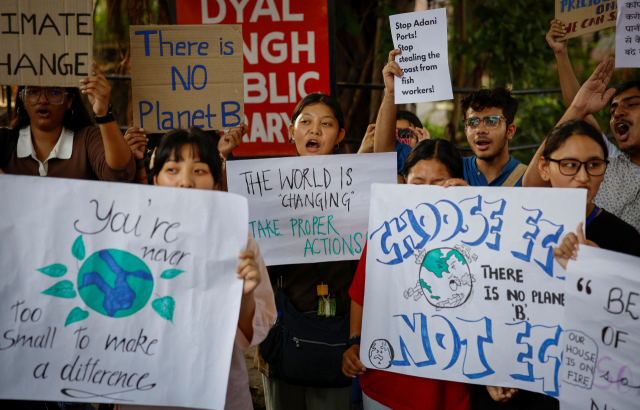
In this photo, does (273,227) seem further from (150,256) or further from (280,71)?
(280,71)

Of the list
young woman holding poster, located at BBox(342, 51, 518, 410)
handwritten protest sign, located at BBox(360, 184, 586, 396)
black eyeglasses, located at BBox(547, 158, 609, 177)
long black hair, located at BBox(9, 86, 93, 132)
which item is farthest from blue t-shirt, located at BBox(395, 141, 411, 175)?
long black hair, located at BBox(9, 86, 93, 132)

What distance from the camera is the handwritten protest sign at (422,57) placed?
9.46 feet

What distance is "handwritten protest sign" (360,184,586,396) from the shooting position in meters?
2.03

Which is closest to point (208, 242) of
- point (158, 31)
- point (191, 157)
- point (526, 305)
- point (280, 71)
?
point (191, 157)

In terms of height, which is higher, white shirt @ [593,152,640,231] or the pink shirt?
white shirt @ [593,152,640,231]

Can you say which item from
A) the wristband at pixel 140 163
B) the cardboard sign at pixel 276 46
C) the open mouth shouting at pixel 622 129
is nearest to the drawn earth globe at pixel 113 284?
the wristband at pixel 140 163

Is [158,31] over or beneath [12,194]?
over

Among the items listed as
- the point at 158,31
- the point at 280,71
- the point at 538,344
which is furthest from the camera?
the point at 280,71

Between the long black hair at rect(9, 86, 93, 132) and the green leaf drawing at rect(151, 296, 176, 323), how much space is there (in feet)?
4.31

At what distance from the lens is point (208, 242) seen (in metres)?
1.95

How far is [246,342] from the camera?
202 cm

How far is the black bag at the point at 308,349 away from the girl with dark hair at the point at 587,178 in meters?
1.11

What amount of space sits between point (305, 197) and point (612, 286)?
1501mm

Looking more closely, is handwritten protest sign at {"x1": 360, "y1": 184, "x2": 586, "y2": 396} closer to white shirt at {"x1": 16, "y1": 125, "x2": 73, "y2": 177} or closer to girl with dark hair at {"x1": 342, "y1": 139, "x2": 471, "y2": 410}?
girl with dark hair at {"x1": 342, "y1": 139, "x2": 471, "y2": 410}
